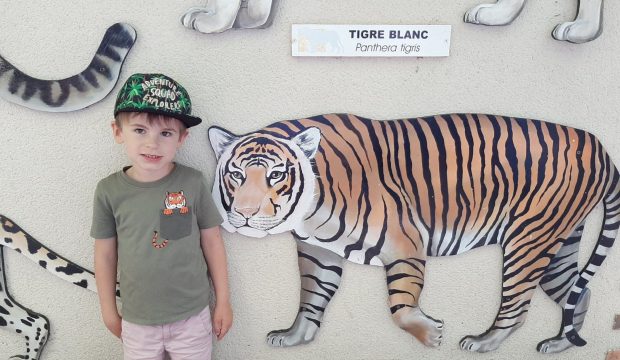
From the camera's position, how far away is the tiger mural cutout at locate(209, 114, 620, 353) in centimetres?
185

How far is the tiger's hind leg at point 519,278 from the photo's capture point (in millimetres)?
1990

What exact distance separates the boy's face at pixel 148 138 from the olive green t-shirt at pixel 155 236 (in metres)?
0.10

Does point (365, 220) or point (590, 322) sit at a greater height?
point (365, 220)

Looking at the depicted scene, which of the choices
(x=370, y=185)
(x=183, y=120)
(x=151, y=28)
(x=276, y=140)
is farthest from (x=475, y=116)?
Answer: (x=151, y=28)

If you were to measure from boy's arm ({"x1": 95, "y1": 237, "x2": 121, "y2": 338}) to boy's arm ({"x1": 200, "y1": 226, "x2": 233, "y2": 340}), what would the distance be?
35cm

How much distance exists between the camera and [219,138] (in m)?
1.82

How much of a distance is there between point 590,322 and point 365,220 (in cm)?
125

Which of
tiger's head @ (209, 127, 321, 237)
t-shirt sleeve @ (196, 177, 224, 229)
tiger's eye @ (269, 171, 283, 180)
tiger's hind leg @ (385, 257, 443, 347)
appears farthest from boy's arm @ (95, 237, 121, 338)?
tiger's hind leg @ (385, 257, 443, 347)

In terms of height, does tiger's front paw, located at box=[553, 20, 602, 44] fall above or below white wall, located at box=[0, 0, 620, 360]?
above

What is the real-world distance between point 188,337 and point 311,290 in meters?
0.56

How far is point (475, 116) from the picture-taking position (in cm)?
188

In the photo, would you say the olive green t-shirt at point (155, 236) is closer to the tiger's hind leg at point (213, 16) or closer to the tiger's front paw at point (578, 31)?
the tiger's hind leg at point (213, 16)

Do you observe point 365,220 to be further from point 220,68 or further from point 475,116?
point 220,68

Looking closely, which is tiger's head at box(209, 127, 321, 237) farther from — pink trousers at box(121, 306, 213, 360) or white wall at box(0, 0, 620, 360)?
pink trousers at box(121, 306, 213, 360)
